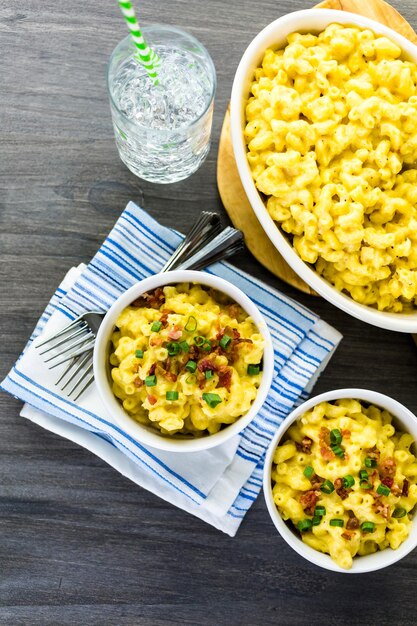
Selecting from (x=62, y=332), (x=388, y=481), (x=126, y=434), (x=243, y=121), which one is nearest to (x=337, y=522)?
(x=388, y=481)

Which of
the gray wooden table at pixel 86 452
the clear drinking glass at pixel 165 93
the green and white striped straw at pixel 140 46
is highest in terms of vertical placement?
the green and white striped straw at pixel 140 46

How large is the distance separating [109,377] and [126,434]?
7.6 inches

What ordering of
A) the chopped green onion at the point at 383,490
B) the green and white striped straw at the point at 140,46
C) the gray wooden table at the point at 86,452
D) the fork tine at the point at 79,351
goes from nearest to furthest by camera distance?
the green and white striped straw at the point at 140,46 → the chopped green onion at the point at 383,490 → the fork tine at the point at 79,351 → the gray wooden table at the point at 86,452

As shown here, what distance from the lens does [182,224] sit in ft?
6.41

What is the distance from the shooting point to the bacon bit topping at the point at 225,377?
1.56 metres

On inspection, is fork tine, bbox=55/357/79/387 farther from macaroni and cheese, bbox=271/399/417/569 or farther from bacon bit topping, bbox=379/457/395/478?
bacon bit topping, bbox=379/457/395/478

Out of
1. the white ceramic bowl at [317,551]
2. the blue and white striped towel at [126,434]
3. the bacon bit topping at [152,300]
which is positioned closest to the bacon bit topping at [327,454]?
the white ceramic bowl at [317,551]

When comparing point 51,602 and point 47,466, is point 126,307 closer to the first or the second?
point 47,466

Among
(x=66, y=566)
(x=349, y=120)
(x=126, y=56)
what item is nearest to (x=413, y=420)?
(x=349, y=120)

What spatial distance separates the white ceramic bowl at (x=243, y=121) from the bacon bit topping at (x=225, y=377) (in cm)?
32

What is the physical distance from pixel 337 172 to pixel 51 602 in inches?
56.0

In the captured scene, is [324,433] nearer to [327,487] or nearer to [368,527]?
[327,487]

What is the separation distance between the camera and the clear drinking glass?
1.74 metres

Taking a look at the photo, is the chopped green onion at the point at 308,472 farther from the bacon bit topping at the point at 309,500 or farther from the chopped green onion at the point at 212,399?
the chopped green onion at the point at 212,399
